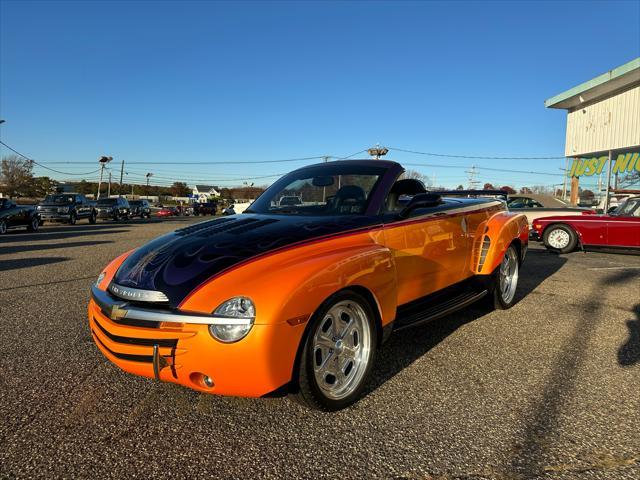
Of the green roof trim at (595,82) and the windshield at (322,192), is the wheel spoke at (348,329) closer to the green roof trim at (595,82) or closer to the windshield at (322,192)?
the windshield at (322,192)

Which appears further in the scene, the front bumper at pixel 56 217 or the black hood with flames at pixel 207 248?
the front bumper at pixel 56 217

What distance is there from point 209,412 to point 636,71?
2602cm

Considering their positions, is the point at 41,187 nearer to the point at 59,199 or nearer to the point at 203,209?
the point at 203,209

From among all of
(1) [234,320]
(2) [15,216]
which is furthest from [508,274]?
(2) [15,216]

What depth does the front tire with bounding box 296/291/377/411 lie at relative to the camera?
247cm

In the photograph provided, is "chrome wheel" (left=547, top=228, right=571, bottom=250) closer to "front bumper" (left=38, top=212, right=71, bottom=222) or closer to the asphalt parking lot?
the asphalt parking lot

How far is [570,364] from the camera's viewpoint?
3.49 m

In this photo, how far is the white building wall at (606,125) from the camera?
22.4m

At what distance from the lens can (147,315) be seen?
238 cm

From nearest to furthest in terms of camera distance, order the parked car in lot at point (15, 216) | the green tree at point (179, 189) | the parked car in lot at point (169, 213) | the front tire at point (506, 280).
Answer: the front tire at point (506, 280) < the parked car in lot at point (15, 216) < the parked car in lot at point (169, 213) < the green tree at point (179, 189)

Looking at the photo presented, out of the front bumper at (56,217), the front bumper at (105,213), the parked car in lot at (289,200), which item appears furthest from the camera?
the front bumper at (105,213)

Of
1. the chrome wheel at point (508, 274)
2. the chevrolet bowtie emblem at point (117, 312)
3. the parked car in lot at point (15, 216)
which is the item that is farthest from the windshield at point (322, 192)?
the parked car in lot at point (15, 216)

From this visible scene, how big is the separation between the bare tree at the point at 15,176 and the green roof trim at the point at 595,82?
65.9 metres

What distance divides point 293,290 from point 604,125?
28.1 m
